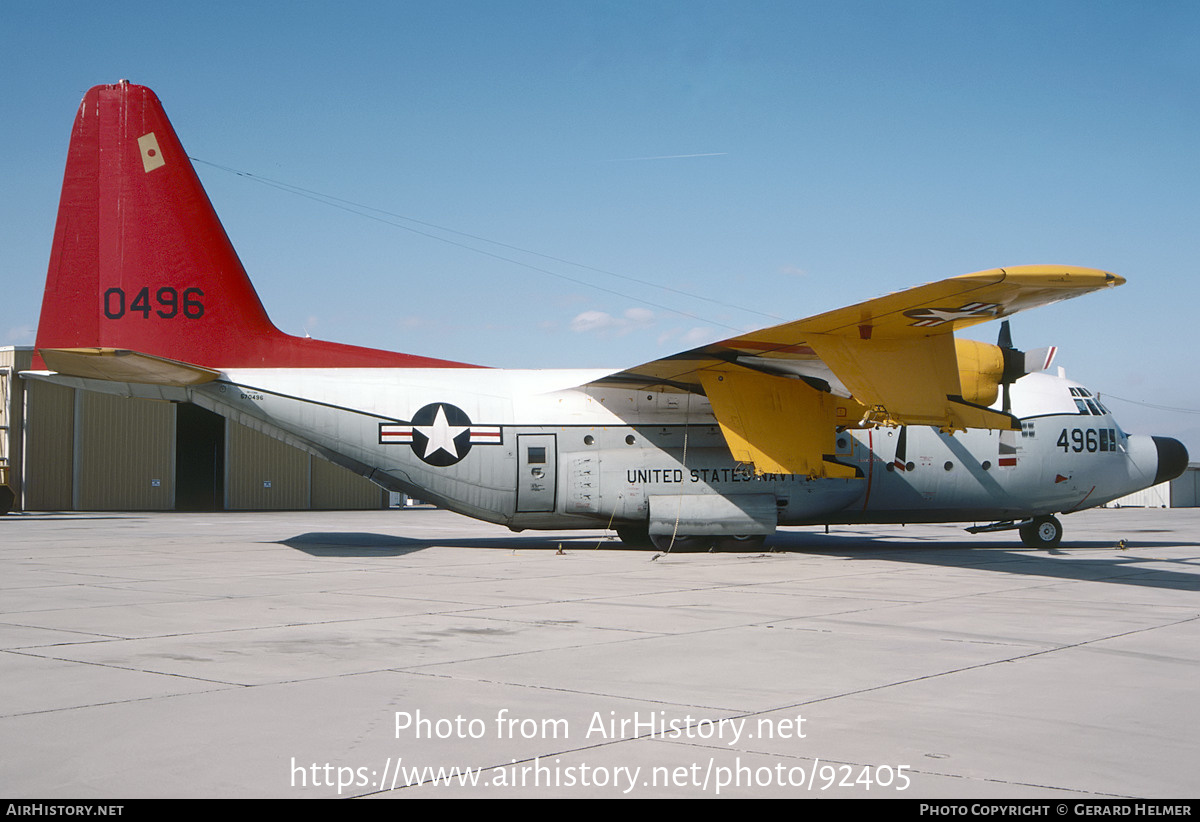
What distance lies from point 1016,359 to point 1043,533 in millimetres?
4936

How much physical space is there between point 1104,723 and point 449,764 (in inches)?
145

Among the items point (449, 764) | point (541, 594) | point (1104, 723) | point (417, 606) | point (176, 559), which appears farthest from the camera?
point (176, 559)

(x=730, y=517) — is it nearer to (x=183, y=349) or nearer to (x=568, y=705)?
(x=183, y=349)

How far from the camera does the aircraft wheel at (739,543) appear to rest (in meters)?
18.0

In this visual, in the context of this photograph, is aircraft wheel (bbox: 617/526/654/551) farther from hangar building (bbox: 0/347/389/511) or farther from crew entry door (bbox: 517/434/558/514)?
hangar building (bbox: 0/347/389/511)

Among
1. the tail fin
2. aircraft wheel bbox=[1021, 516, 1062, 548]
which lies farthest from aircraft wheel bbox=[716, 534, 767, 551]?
the tail fin

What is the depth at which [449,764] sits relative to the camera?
4621 millimetres

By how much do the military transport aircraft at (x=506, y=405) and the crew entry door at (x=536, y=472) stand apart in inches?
1.1

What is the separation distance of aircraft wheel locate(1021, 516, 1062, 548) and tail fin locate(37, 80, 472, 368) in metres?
15.7

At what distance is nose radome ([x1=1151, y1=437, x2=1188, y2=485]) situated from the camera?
781 inches

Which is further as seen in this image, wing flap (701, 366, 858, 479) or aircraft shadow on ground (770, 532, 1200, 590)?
wing flap (701, 366, 858, 479)

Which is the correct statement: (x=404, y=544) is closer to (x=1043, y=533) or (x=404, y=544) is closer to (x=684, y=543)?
(x=684, y=543)

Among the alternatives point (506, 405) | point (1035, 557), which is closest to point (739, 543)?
point (506, 405)
